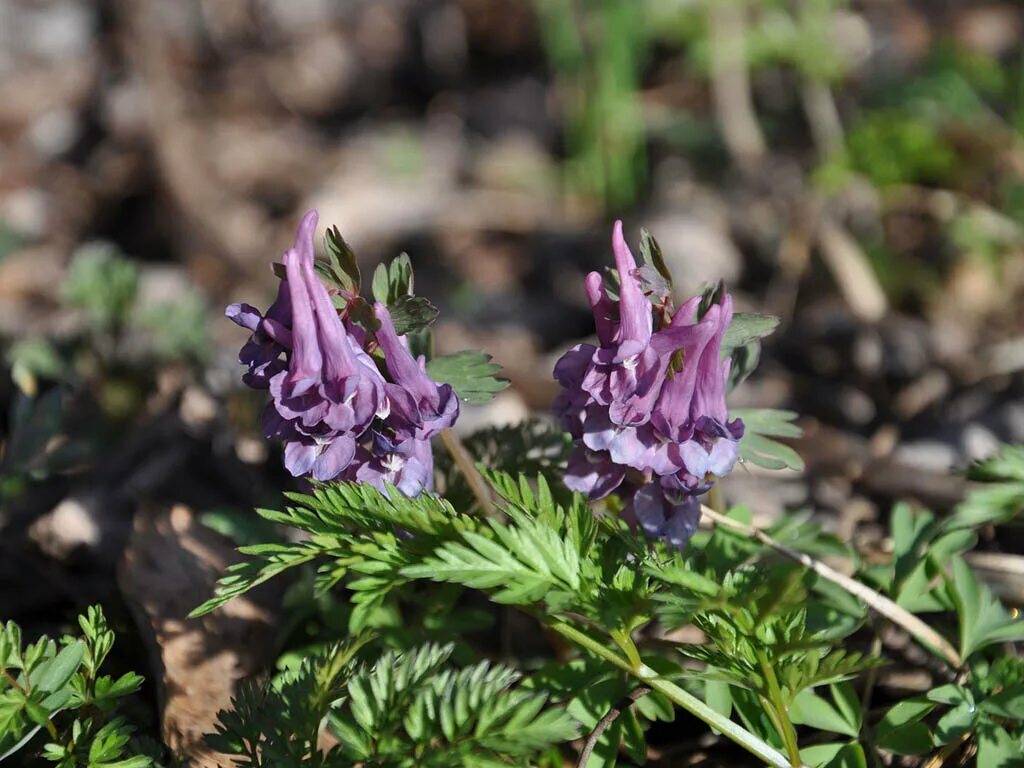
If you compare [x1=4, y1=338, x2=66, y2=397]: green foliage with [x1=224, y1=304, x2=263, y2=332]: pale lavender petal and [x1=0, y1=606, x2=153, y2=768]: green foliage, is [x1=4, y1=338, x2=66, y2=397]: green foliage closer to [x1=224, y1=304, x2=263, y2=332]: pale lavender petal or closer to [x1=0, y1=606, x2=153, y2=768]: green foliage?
[x1=0, y1=606, x2=153, y2=768]: green foliage

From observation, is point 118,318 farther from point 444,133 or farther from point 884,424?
point 444,133

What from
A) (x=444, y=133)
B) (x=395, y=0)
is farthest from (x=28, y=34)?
(x=444, y=133)

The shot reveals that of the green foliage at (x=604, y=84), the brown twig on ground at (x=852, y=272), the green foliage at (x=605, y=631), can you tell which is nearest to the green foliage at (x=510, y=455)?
the green foliage at (x=605, y=631)

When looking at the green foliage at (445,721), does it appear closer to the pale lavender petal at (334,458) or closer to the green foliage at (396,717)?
the green foliage at (396,717)

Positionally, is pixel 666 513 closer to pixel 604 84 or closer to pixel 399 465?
pixel 399 465

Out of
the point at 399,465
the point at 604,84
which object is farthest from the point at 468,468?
the point at 604,84

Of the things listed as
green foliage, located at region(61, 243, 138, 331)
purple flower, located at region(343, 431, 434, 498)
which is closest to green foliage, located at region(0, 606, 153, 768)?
purple flower, located at region(343, 431, 434, 498)
